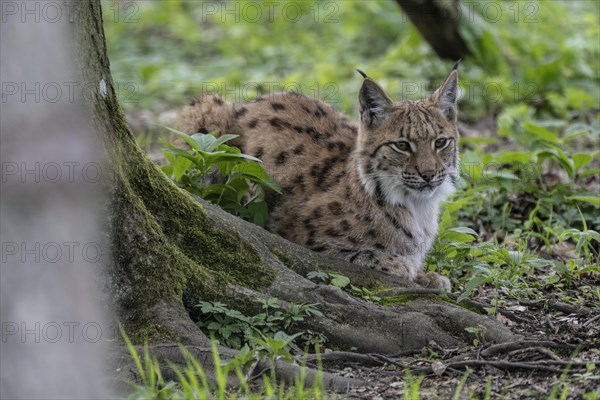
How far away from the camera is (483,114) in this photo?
10.5 metres

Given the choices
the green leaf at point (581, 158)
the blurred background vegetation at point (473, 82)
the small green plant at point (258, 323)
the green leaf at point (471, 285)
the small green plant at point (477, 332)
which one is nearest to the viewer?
the small green plant at point (258, 323)

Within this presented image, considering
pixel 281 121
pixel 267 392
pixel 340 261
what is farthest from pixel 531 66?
pixel 267 392

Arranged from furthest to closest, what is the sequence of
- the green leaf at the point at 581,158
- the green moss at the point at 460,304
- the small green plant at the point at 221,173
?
the green leaf at the point at 581,158 → the small green plant at the point at 221,173 → the green moss at the point at 460,304

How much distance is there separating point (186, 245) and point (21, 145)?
1.83 meters

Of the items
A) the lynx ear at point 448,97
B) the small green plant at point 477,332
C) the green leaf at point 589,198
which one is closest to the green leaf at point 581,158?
the green leaf at point 589,198

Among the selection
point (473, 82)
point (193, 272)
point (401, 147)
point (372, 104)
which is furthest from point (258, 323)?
point (473, 82)

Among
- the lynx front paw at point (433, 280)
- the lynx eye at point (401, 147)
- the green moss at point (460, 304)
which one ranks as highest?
the lynx eye at point (401, 147)

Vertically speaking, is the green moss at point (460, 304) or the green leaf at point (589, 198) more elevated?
the green leaf at point (589, 198)

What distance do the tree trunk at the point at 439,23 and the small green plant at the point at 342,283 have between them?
579 cm

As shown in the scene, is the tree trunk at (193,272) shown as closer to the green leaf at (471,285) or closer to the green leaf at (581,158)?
the green leaf at (471,285)

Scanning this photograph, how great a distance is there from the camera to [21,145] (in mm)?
3549

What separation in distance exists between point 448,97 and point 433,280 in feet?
4.40

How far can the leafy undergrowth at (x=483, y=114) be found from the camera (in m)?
4.86

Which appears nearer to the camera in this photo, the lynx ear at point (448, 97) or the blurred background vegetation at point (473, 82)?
the lynx ear at point (448, 97)
